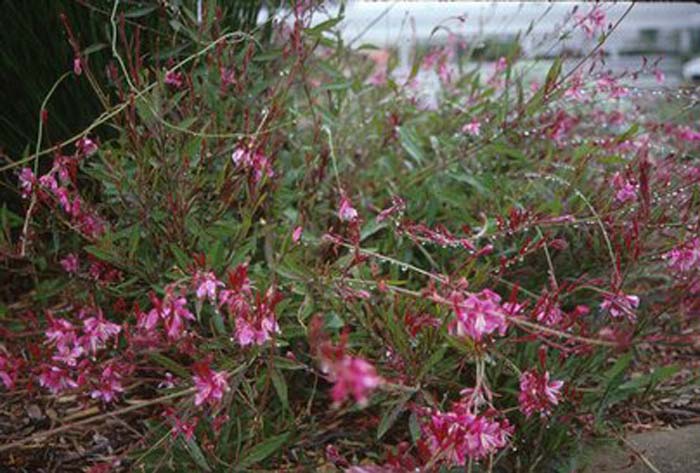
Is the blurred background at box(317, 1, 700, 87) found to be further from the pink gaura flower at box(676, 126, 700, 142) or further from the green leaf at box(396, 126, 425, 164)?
the green leaf at box(396, 126, 425, 164)

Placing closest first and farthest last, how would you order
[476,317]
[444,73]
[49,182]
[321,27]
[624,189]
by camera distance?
1. [476,317]
2. [49,182]
3. [624,189]
4. [321,27]
5. [444,73]

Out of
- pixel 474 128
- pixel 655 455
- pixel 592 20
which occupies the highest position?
pixel 592 20

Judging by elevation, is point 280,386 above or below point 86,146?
below

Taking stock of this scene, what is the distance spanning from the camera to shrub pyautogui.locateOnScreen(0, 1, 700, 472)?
1.54 metres

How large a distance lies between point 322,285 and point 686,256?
759 mm

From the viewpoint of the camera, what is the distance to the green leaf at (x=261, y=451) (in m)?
1.61

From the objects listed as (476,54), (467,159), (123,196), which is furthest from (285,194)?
(476,54)

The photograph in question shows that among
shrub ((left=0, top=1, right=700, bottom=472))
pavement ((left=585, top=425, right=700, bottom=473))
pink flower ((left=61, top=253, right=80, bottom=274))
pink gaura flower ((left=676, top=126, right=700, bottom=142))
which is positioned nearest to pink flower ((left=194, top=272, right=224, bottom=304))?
shrub ((left=0, top=1, right=700, bottom=472))

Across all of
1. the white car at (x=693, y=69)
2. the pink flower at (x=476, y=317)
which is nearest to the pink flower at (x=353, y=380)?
the pink flower at (x=476, y=317)

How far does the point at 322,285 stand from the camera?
1687 mm

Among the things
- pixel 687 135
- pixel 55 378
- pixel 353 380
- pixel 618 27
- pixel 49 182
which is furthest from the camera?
pixel 618 27

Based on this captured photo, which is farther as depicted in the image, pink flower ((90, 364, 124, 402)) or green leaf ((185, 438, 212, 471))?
pink flower ((90, 364, 124, 402))

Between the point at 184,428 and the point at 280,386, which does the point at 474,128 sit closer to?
the point at 280,386

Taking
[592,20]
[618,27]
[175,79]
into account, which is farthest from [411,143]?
[618,27]
